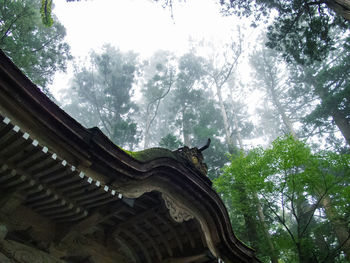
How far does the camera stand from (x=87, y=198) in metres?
4.46

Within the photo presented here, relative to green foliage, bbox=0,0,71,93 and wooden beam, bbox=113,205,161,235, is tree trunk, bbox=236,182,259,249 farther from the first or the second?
green foliage, bbox=0,0,71,93

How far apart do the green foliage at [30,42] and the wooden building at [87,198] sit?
10455mm

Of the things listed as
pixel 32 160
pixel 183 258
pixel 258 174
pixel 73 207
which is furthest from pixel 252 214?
pixel 32 160

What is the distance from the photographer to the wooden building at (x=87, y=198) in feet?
11.9

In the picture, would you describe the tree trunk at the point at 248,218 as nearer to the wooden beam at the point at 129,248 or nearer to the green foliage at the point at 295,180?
the green foliage at the point at 295,180

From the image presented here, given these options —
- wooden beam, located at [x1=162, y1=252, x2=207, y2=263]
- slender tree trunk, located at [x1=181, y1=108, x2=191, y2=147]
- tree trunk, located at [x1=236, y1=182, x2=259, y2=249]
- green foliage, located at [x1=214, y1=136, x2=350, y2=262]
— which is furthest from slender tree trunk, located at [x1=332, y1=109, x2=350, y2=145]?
wooden beam, located at [x1=162, y1=252, x2=207, y2=263]

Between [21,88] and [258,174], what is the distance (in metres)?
9.78

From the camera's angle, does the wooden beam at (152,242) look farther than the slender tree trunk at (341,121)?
No

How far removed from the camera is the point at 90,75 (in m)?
29.0

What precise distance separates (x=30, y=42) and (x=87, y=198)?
14.9 m

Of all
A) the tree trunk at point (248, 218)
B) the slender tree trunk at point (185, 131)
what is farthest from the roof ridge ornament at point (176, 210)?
the slender tree trunk at point (185, 131)

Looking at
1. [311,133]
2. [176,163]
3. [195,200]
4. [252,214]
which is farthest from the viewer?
[311,133]

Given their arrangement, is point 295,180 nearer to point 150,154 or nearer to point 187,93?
point 150,154

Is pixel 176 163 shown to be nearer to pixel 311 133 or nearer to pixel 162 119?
pixel 311 133
